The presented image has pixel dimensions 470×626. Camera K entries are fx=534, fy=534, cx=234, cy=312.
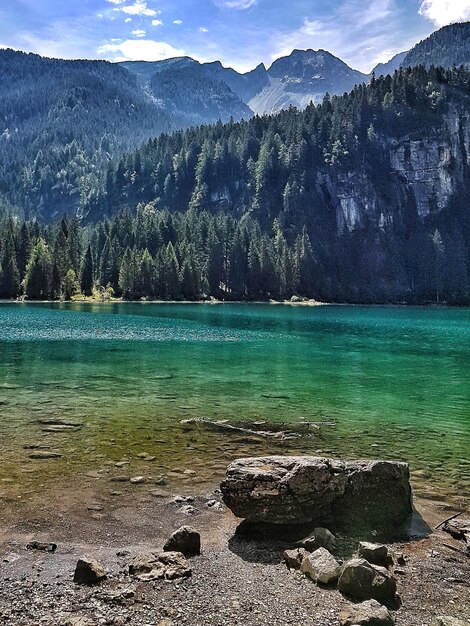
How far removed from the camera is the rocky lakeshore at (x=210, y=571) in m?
9.53

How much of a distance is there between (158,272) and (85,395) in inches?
5815

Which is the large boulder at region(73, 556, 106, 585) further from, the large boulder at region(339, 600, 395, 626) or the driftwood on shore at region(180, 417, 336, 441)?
the driftwood on shore at region(180, 417, 336, 441)

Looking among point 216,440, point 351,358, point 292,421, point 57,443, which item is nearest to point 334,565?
point 216,440

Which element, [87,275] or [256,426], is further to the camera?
[87,275]

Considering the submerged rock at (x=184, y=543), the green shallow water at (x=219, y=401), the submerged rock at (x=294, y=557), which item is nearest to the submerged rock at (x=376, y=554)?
the submerged rock at (x=294, y=557)

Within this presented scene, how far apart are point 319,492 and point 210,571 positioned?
3.72 meters

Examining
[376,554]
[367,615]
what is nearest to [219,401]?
[376,554]

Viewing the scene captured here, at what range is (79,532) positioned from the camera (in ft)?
43.5

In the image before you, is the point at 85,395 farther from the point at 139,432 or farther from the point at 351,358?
the point at 351,358

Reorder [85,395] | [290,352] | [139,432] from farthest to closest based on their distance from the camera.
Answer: [290,352]
[85,395]
[139,432]

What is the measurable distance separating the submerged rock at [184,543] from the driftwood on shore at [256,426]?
1045 cm

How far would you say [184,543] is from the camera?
40.3ft

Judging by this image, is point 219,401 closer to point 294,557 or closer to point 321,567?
point 294,557

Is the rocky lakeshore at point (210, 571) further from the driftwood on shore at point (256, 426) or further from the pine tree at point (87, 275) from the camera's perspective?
the pine tree at point (87, 275)
